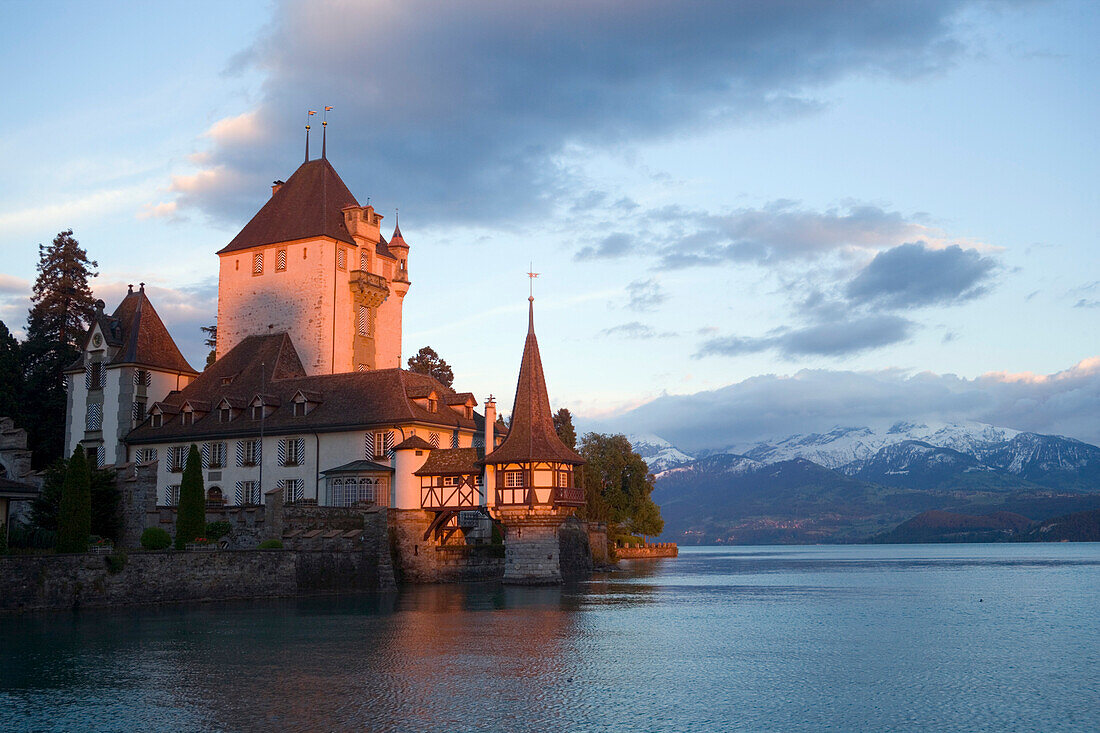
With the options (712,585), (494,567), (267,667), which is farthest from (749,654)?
(712,585)

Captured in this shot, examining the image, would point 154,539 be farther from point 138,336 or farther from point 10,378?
point 10,378

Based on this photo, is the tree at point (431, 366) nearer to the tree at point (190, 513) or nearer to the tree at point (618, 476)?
the tree at point (618, 476)

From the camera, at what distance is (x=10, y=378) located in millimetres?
72125

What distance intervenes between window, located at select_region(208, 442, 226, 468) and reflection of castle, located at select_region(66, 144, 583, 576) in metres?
0.06

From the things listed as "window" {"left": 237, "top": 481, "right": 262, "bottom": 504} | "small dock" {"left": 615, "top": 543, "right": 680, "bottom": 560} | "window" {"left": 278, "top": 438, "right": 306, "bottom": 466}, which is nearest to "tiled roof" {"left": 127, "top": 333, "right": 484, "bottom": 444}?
"window" {"left": 278, "top": 438, "right": 306, "bottom": 466}

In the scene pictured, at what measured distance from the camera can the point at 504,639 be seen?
34938 millimetres

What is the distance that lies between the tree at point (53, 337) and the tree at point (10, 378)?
183cm

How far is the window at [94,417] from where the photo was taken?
73.8 metres

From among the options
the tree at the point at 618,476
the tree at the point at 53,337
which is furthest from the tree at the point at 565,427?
the tree at the point at 53,337

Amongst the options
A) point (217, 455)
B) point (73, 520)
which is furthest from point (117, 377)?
point (73, 520)

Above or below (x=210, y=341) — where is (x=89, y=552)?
below

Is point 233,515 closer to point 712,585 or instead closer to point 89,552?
point 89,552

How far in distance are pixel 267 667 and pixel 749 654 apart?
14.4 metres

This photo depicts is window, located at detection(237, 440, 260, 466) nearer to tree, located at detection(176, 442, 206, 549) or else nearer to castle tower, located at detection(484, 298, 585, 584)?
tree, located at detection(176, 442, 206, 549)
